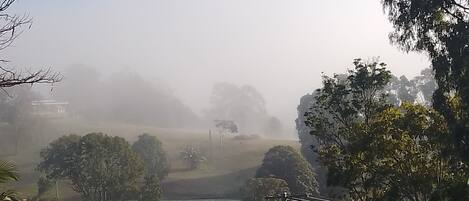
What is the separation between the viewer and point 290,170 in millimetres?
63000

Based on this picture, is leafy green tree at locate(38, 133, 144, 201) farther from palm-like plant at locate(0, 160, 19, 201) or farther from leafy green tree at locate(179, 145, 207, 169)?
palm-like plant at locate(0, 160, 19, 201)

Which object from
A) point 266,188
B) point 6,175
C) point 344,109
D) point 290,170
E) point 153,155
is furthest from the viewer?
point 153,155

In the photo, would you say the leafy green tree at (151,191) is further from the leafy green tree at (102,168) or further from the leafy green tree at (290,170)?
the leafy green tree at (290,170)

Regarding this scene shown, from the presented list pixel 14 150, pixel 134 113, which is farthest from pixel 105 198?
pixel 134 113

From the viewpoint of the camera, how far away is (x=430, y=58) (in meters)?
19.6

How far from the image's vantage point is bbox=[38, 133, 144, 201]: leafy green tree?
6212 cm

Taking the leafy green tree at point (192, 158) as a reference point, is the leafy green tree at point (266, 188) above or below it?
below

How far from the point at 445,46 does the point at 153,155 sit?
259ft

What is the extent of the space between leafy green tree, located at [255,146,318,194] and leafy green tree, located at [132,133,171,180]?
30176mm

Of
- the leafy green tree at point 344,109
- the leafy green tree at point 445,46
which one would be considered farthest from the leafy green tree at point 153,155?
the leafy green tree at point 445,46

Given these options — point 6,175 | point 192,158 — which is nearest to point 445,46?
point 6,175

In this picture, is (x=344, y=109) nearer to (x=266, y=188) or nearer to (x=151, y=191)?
(x=266, y=188)

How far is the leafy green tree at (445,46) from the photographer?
17.1m

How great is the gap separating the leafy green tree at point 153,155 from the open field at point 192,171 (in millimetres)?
1968
